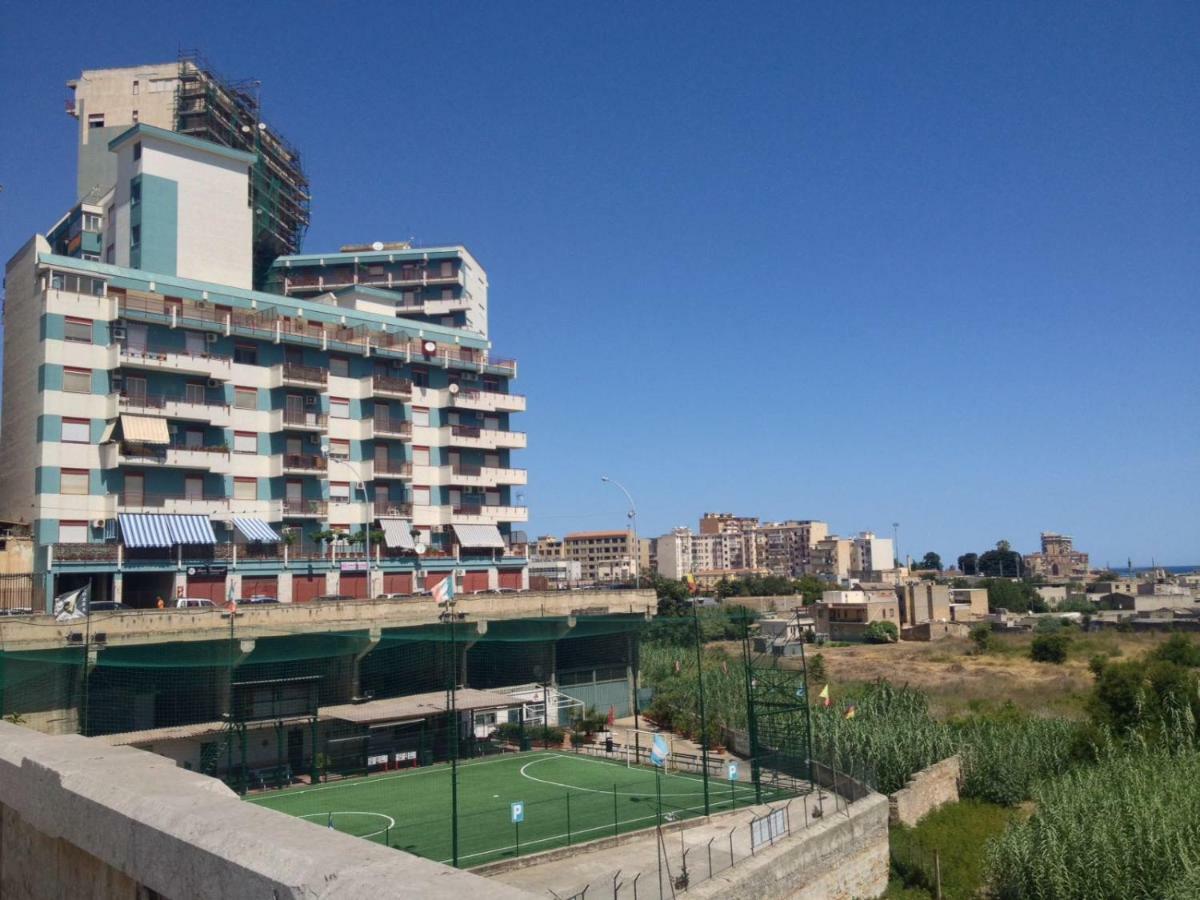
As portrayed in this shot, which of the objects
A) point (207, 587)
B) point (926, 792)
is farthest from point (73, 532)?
point (926, 792)

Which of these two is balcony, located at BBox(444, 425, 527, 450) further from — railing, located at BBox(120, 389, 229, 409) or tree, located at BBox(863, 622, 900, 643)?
tree, located at BBox(863, 622, 900, 643)

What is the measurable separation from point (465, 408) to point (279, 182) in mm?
25177

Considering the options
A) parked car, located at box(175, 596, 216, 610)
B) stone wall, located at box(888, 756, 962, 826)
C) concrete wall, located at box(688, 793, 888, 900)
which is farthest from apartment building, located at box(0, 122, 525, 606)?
concrete wall, located at box(688, 793, 888, 900)

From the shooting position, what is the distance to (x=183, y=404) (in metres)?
41.1

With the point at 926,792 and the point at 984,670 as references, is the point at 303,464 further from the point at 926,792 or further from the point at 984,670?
the point at 984,670

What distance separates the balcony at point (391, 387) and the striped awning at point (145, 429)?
1022 centimetres

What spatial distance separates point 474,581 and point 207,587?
13642 millimetres

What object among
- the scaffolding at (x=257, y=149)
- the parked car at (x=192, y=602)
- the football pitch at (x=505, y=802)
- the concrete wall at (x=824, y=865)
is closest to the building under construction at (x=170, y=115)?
the scaffolding at (x=257, y=149)

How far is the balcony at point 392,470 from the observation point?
156ft

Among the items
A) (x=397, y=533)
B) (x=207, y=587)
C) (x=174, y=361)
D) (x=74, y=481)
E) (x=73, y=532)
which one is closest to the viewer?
(x=73, y=532)

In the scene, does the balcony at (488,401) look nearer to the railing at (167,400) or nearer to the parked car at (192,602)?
the railing at (167,400)

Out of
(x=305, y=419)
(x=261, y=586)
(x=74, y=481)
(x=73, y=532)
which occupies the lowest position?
(x=261, y=586)

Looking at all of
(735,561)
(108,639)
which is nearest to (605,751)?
(108,639)

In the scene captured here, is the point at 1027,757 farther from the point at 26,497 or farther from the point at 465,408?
the point at 26,497
